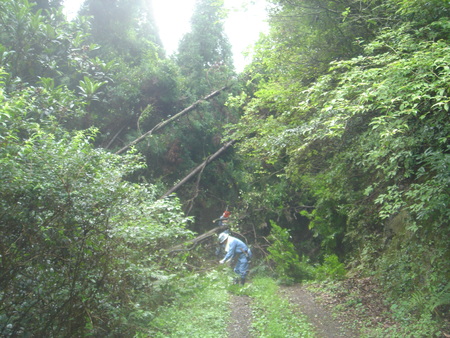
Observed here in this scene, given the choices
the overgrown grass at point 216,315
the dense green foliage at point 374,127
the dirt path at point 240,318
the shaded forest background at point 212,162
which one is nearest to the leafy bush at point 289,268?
the shaded forest background at point 212,162

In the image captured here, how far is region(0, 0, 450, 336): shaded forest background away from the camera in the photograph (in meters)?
5.02

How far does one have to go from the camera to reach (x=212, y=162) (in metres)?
19.5

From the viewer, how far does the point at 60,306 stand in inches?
191

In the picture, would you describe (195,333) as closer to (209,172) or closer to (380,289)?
(380,289)

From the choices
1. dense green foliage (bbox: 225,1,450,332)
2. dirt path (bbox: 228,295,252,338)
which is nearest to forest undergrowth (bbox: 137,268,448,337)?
dirt path (bbox: 228,295,252,338)

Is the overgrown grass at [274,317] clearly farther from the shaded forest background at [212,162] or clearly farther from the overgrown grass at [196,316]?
the shaded forest background at [212,162]

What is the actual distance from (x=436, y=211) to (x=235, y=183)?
1391 centimetres

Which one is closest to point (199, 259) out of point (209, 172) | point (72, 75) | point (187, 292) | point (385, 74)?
point (187, 292)

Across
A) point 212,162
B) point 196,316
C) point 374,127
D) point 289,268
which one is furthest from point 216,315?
point 212,162

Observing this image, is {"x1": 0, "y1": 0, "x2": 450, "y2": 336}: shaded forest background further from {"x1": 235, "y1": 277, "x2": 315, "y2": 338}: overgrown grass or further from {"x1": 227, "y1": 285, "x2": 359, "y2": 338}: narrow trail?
{"x1": 235, "y1": 277, "x2": 315, "y2": 338}: overgrown grass

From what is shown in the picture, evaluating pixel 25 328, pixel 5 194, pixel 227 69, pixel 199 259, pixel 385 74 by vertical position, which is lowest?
pixel 199 259

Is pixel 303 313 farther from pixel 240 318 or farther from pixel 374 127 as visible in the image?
pixel 374 127

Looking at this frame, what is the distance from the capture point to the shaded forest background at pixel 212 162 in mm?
5023

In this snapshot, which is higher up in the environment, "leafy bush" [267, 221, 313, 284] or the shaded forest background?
the shaded forest background
